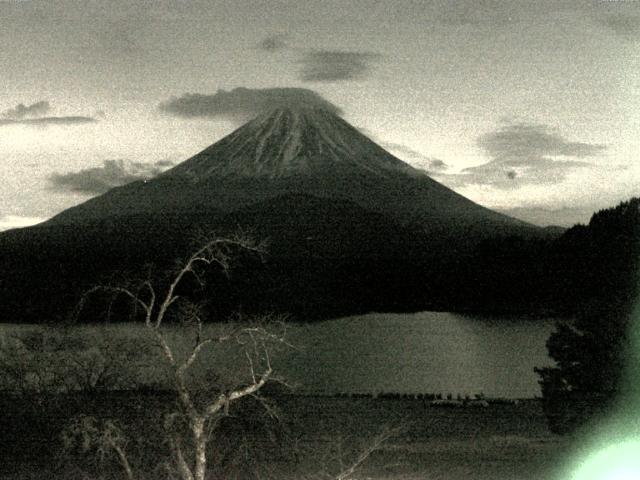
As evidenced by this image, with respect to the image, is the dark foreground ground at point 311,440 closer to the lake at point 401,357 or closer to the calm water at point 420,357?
the lake at point 401,357

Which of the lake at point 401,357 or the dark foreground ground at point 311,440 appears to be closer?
the dark foreground ground at point 311,440

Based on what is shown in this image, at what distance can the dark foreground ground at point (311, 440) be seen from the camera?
12336 millimetres

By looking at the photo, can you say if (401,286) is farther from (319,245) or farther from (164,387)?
(164,387)

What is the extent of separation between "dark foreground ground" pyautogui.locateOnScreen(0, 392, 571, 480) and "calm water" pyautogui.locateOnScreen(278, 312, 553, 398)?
1.87 meters

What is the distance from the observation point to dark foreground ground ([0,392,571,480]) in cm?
1234

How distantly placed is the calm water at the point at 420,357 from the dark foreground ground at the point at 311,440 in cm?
187

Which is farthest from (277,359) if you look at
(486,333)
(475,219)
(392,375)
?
(475,219)

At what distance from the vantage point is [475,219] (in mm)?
94375

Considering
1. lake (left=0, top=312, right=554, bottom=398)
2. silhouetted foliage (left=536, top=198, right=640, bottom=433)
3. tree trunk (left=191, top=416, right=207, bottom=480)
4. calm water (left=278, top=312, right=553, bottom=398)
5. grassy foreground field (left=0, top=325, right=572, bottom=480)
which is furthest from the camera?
calm water (left=278, top=312, right=553, bottom=398)

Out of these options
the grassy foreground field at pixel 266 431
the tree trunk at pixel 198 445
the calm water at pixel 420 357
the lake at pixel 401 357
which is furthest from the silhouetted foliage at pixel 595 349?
the tree trunk at pixel 198 445

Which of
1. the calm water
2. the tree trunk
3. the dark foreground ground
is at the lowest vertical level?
the calm water

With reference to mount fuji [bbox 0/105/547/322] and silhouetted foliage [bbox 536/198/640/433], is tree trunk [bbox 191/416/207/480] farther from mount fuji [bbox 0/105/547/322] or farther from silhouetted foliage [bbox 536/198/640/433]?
mount fuji [bbox 0/105/547/322]

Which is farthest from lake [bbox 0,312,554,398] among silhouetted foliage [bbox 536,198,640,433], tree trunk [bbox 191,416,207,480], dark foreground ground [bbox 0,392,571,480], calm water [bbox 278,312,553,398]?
tree trunk [bbox 191,416,207,480]

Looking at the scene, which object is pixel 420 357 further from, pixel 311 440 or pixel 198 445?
pixel 198 445
